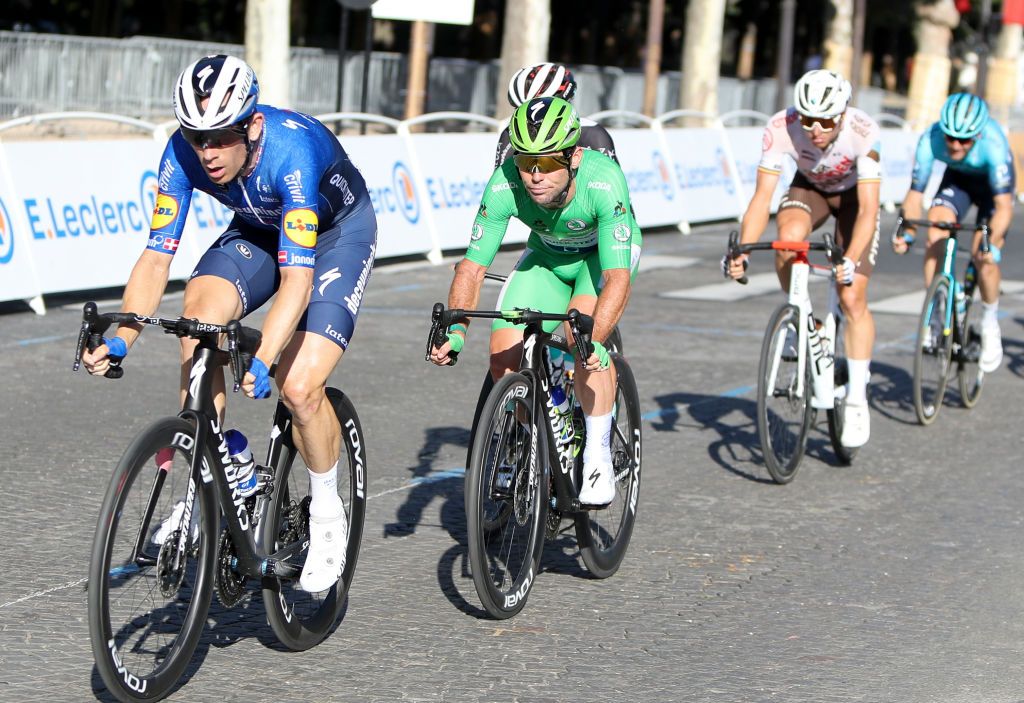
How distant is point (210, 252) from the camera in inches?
214

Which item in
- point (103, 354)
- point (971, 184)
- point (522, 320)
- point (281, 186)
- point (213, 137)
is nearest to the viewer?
point (103, 354)

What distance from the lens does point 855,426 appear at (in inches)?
331

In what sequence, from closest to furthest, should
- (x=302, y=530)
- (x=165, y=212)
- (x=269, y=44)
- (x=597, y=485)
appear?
(x=165, y=212) → (x=302, y=530) → (x=597, y=485) → (x=269, y=44)

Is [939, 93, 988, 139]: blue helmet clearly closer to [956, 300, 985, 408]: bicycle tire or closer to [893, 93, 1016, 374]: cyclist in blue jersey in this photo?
[893, 93, 1016, 374]: cyclist in blue jersey

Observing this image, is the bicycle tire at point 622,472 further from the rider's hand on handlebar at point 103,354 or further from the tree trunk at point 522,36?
the tree trunk at point 522,36

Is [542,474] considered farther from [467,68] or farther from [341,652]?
[467,68]

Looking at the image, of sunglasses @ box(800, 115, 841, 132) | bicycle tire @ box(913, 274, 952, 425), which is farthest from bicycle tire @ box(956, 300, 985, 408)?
sunglasses @ box(800, 115, 841, 132)

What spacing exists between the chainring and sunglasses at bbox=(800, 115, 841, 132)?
4238 millimetres

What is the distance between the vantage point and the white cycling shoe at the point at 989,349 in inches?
405

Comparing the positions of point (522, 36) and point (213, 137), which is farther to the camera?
point (522, 36)

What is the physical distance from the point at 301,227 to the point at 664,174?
1673 cm

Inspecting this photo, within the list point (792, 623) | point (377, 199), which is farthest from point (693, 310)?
point (792, 623)

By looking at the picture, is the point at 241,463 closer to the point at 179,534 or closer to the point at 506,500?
the point at 179,534

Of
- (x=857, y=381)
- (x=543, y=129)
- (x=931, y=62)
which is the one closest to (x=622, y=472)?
Result: (x=543, y=129)
